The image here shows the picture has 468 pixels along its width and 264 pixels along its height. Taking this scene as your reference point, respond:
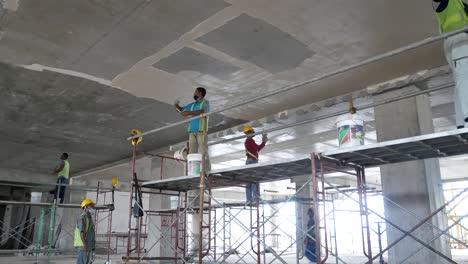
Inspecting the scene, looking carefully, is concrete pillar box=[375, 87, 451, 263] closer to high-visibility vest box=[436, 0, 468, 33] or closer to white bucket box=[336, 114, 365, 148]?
white bucket box=[336, 114, 365, 148]

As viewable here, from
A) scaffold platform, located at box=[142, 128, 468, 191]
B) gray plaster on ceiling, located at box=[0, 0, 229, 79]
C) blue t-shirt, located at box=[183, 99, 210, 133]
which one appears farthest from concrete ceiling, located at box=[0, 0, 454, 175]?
scaffold platform, located at box=[142, 128, 468, 191]

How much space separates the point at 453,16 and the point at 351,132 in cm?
176

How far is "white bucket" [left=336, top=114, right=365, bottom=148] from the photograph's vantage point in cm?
493

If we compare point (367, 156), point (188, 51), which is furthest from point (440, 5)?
point (188, 51)

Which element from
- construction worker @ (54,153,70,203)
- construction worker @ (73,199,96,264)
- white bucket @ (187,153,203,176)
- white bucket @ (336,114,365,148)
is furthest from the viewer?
construction worker @ (54,153,70,203)

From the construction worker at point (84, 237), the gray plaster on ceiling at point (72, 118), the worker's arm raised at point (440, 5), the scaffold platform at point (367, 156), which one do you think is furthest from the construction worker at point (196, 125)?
the worker's arm raised at point (440, 5)

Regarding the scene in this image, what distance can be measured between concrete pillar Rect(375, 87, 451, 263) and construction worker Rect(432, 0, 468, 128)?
381 cm

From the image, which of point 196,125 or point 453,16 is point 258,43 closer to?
point 196,125

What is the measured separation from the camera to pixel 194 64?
311 inches

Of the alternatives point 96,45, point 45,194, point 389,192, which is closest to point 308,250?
point 389,192

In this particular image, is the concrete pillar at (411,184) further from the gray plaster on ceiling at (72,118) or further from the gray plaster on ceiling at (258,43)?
the gray plaster on ceiling at (72,118)

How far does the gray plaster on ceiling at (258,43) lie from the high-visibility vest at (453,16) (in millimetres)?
2727

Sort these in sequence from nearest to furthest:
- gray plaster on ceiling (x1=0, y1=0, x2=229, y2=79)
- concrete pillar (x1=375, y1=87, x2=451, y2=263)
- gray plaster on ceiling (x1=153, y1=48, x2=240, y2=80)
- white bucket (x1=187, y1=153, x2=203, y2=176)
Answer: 1. gray plaster on ceiling (x1=0, y1=0, x2=229, y2=79)
2. white bucket (x1=187, y1=153, x2=203, y2=176)
3. gray plaster on ceiling (x1=153, y1=48, x2=240, y2=80)
4. concrete pillar (x1=375, y1=87, x2=451, y2=263)

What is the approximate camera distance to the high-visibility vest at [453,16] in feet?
14.6
